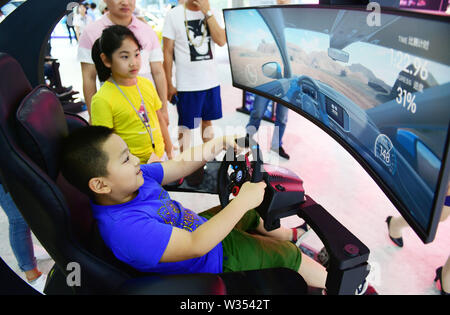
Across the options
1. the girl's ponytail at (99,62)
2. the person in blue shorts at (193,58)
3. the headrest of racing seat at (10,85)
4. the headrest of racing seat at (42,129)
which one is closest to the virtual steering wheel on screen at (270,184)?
the headrest of racing seat at (42,129)

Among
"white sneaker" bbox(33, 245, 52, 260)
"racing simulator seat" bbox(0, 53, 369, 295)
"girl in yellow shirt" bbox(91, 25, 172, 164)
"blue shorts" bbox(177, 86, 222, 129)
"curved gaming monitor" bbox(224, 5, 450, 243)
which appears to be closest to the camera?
"curved gaming monitor" bbox(224, 5, 450, 243)

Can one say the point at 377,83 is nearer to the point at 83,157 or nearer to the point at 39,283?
the point at 83,157

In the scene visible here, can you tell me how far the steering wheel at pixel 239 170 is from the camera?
1.14 metres

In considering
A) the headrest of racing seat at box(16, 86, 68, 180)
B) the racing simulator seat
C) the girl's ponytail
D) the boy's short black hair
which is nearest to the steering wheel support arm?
the racing simulator seat

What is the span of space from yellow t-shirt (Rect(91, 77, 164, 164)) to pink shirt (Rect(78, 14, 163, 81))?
0.38 m

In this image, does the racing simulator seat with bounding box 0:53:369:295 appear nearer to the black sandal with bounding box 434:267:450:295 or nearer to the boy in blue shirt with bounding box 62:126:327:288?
the boy in blue shirt with bounding box 62:126:327:288

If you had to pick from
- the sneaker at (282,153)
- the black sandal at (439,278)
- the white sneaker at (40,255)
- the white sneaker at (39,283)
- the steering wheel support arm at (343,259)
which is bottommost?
the black sandal at (439,278)

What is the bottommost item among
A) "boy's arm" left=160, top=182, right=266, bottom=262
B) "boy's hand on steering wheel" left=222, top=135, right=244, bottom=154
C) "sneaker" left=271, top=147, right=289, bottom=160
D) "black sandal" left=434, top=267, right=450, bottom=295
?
"black sandal" left=434, top=267, right=450, bottom=295

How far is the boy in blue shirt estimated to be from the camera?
3.03 feet

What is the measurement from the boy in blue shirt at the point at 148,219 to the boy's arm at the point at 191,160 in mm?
147

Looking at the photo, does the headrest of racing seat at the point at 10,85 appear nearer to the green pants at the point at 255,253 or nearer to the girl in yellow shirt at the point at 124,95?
the girl in yellow shirt at the point at 124,95

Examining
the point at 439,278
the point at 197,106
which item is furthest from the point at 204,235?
the point at 197,106

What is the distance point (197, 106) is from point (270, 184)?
5.09ft

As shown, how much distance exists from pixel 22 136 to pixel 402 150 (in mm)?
1020
